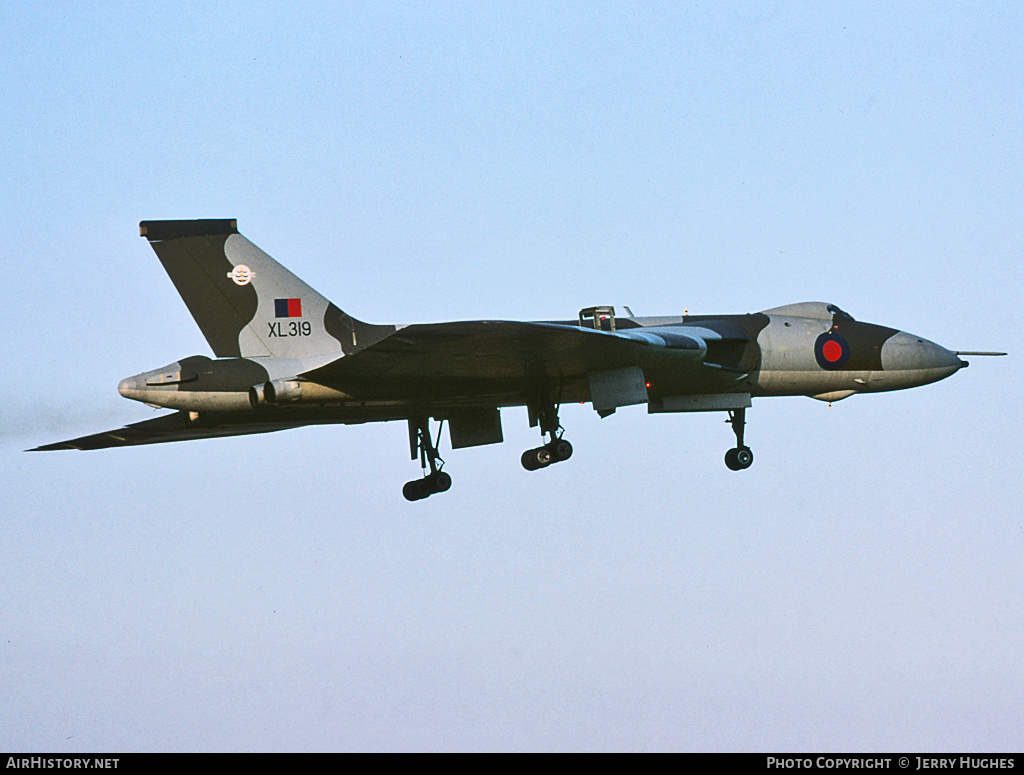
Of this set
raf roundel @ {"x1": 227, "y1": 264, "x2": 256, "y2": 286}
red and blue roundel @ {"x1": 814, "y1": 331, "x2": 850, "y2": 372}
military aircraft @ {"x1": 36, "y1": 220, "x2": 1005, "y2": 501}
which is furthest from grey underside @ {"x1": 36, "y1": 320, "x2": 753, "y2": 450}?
raf roundel @ {"x1": 227, "y1": 264, "x2": 256, "y2": 286}

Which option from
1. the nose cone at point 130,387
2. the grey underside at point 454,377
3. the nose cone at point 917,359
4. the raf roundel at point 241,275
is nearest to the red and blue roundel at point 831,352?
the nose cone at point 917,359

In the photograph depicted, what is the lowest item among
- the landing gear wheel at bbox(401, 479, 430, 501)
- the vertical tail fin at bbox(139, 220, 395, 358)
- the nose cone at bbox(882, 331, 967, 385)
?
the landing gear wheel at bbox(401, 479, 430, 501)

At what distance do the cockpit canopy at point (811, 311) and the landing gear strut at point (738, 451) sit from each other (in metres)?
2.53

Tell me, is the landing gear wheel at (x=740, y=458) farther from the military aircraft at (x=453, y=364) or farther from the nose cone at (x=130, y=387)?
the nose cone at (x=130, y=387)

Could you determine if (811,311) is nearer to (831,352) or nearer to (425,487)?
(831,352)

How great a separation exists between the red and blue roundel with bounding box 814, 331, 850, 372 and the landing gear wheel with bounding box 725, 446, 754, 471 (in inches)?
103

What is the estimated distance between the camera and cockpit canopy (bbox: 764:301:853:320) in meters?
33.2

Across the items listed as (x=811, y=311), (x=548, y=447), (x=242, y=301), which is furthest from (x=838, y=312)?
(x=242, y=301)

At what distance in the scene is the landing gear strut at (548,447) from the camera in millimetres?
30891

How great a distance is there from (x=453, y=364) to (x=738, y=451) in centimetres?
863

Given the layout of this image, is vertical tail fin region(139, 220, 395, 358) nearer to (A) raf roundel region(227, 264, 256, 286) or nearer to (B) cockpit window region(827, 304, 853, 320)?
(A) raf roundel region(227, 264, 256, 286)
